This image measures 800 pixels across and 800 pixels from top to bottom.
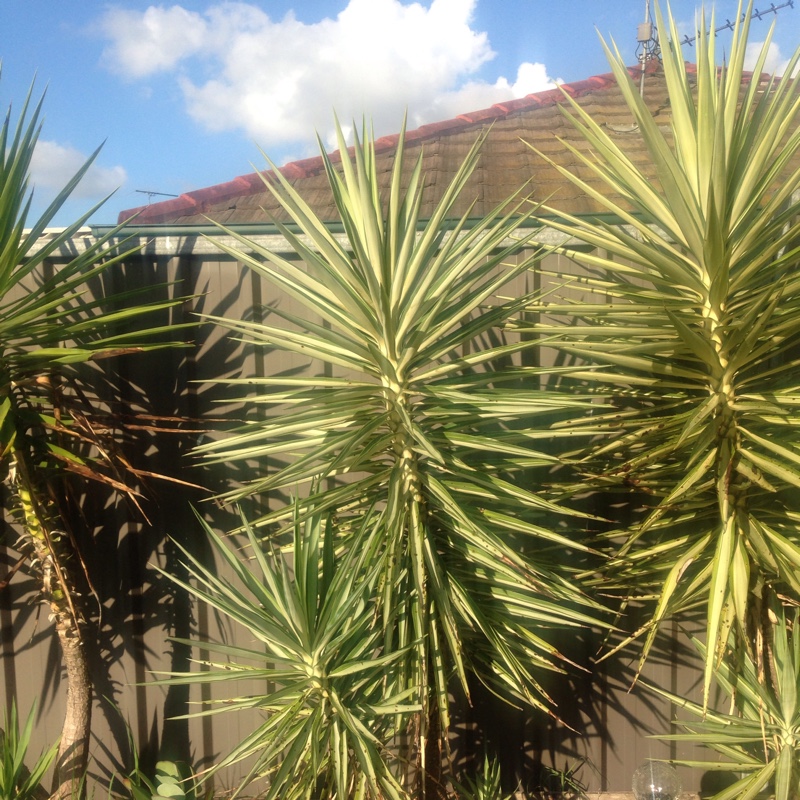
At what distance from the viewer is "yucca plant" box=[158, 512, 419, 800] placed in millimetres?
1751

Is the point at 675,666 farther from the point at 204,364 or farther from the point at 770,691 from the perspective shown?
the point at 204,364

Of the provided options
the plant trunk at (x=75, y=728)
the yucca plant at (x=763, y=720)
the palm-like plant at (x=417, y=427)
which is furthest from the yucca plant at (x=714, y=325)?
the plant trunk at (x=75, y=728)

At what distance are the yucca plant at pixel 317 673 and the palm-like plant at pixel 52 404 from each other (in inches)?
25.0

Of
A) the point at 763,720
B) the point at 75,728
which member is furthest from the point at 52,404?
the point at 763,720

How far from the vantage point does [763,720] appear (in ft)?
6.11

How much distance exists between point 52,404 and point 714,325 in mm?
2051

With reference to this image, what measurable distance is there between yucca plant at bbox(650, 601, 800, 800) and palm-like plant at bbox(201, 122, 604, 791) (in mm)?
532

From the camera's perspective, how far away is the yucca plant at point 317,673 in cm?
175

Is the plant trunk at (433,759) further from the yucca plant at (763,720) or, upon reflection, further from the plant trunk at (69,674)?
the plant trunk at (69,674)

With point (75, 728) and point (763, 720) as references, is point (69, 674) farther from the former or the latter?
point (763, 720)

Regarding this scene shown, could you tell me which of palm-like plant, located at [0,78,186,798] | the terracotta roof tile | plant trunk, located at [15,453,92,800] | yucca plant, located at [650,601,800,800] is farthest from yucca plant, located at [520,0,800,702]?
the terracotta roof tile

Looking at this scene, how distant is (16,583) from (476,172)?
12.3ft

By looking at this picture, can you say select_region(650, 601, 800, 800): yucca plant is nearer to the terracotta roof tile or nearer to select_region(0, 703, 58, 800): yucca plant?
select_region(0, 703, 58, 800): yucca plant

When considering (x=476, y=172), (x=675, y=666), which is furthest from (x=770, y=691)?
(x=476, y=172)
